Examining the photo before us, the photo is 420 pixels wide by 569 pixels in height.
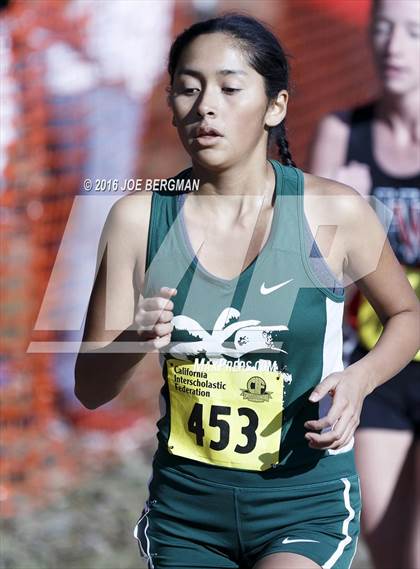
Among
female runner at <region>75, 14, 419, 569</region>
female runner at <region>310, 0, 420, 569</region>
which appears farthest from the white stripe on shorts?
female runner at <region>310, 0, 420, 569</region>

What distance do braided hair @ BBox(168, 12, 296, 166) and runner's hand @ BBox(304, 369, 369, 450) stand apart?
649 mm

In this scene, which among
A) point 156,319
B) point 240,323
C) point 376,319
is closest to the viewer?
point 156,319

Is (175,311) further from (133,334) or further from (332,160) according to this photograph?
(332,160)

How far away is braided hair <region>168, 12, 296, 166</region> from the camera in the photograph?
2605 mm

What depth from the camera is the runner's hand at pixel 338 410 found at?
230 centimetres

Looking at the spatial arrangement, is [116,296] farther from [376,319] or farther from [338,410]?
[376,319]

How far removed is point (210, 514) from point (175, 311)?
1.47 feet

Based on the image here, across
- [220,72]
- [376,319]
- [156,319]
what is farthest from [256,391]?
[376,319]

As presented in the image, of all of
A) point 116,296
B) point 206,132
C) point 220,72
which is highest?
point 220,72

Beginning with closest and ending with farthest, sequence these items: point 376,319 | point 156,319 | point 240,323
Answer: point 156,319
point 240,323
point 376,319

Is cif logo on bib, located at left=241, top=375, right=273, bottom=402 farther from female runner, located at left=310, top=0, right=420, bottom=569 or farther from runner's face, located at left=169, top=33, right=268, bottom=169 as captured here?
female runner, located at left=310, top=0, right=420, bottom=569

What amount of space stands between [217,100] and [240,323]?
1.57 ft

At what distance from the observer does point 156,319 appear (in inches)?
90.6

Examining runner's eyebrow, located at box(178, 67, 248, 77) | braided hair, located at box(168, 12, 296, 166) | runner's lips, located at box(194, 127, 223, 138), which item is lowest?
runner's lips, located at box(194, 127, 223, 138)
